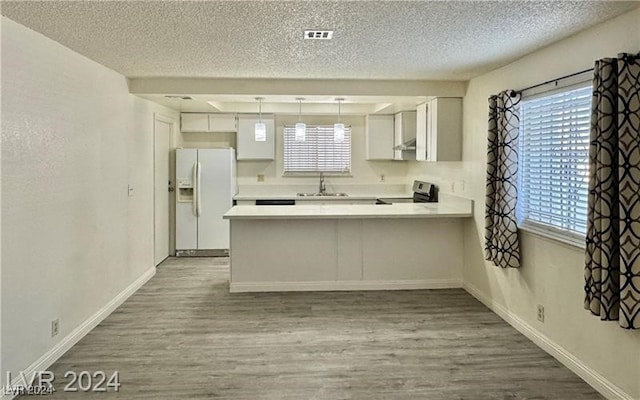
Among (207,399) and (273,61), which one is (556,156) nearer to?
(273,61)

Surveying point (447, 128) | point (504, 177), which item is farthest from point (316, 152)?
point (504, 177)

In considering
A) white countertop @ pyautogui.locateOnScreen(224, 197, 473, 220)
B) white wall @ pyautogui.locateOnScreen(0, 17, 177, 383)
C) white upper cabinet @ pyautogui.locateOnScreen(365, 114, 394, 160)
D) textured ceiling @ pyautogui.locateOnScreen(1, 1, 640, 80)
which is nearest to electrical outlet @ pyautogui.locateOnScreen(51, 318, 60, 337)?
white wall @ pyautogui.locateOnScreen(0, 17, 177, 383)

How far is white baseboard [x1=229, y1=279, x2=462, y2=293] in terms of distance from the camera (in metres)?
4.73

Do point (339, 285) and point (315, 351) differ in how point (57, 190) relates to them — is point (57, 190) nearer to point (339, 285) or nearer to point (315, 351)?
point (315, 351)

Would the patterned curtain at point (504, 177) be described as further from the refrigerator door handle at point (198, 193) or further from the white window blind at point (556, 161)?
the refrigerator door handle at point (198, 193)

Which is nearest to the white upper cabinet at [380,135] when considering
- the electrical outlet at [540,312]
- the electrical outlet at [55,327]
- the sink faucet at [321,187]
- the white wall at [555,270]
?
the sink faucet at [321,187]

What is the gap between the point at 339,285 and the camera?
4.81 metres

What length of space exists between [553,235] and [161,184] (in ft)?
15.8

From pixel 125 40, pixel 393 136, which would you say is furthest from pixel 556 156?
pixel 393 136

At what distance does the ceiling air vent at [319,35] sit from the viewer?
2.81 m

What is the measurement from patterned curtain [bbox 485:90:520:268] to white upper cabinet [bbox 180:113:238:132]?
417 centimetres

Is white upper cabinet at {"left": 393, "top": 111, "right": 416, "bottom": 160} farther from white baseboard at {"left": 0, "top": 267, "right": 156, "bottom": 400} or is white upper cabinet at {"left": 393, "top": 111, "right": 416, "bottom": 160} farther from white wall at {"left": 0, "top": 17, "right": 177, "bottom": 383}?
white baseboard at {"left": 0, "top": 267, "right": 156, "bottom": 400}

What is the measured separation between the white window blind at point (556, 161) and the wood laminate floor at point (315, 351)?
1.00 meters

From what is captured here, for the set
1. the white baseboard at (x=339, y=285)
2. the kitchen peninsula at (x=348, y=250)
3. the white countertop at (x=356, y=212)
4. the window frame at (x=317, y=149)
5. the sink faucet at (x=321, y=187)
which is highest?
the window frame at (x=317, y=149)
